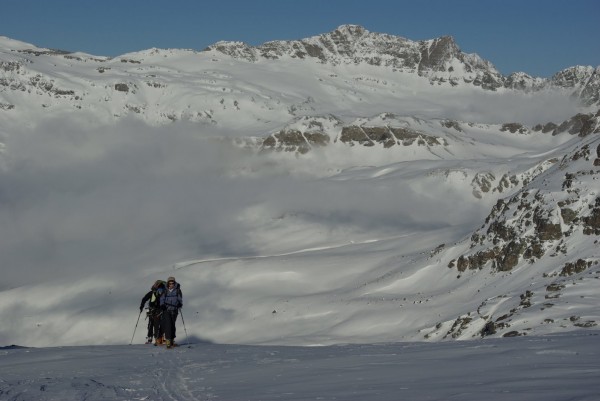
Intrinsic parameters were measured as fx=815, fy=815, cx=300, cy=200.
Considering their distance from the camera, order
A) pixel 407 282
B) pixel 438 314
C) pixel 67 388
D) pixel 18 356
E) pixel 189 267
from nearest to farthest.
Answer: pixel 67 388 < pixel 18 356 < pixel 438 314 < pixel 407 282 < pixel 189 267

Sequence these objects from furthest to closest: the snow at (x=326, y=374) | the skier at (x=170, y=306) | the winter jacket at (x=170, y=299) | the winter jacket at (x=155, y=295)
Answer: the winter jacket at (x=155, y=295) < the winter jacket at (x=170, y=299) < the skier at (x=170, y=306) < the snow at (x=326, y=374)

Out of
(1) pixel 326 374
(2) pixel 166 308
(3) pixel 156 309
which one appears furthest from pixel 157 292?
(1) pixel 326 374

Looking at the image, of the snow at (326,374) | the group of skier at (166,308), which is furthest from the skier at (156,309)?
the snow at (326,374)

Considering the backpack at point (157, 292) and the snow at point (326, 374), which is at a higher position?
the backpack at point (157, 292)

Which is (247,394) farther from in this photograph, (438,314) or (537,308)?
(438,314)

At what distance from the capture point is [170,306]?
26469mm

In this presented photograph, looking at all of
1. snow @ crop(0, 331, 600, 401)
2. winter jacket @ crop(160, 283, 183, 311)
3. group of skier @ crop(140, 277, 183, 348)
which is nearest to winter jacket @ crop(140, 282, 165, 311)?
group of skier @ crop(140, 277, 183, 348)

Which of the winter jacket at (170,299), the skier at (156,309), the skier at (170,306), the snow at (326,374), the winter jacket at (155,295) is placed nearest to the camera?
the snow at (326,374)

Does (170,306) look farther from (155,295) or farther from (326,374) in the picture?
(326,374)

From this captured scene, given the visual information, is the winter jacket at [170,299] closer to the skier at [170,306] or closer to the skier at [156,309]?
the skier at [170,306]

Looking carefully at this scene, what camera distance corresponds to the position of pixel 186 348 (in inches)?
987

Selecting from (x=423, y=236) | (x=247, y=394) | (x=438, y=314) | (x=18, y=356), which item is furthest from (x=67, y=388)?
(x=423, y=236)

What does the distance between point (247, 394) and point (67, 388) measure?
3635mm

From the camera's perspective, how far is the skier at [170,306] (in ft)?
85.5
